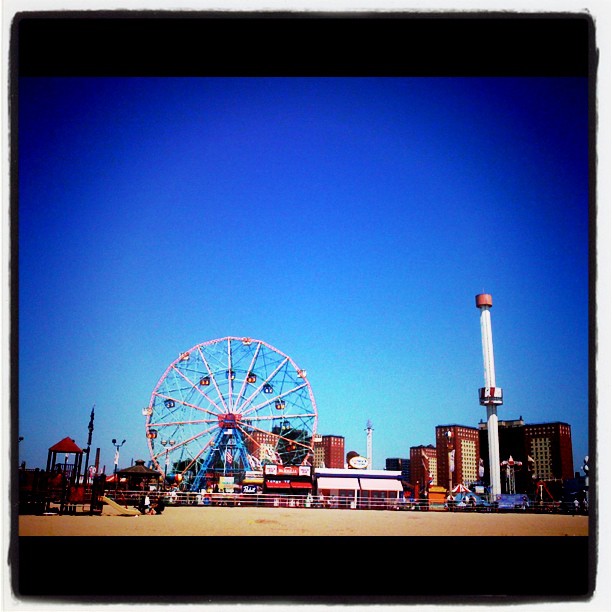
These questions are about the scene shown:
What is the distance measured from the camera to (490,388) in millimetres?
39125

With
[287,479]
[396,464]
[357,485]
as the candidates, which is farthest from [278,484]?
[396,464]

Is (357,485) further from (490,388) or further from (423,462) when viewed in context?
(423,462)

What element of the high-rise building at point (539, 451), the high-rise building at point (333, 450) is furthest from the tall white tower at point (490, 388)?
the high-rise building at point (333, 450)

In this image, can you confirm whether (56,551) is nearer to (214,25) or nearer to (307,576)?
(307,576)

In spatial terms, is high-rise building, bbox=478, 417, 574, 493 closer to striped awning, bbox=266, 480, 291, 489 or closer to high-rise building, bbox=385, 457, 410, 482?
high-rise building, bbox=385, 457, 410, 482

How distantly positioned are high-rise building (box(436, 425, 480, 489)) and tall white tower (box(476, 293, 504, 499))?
14.9 meters

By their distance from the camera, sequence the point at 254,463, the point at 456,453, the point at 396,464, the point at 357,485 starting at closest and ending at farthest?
the point at 254,463 → the point at 357,485 → the point at 456,453 → the point at 396,464

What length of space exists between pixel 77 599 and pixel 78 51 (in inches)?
180

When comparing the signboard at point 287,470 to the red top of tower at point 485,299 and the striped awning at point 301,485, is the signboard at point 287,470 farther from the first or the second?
the red top of tower at point 485,299

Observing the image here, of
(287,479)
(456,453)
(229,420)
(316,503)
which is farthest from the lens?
(456,453)

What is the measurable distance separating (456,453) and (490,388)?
19.8m

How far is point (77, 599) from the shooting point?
4.46 metres

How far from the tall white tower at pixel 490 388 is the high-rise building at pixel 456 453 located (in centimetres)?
1492

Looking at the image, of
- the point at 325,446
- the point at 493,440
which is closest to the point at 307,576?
the point at 493,440
